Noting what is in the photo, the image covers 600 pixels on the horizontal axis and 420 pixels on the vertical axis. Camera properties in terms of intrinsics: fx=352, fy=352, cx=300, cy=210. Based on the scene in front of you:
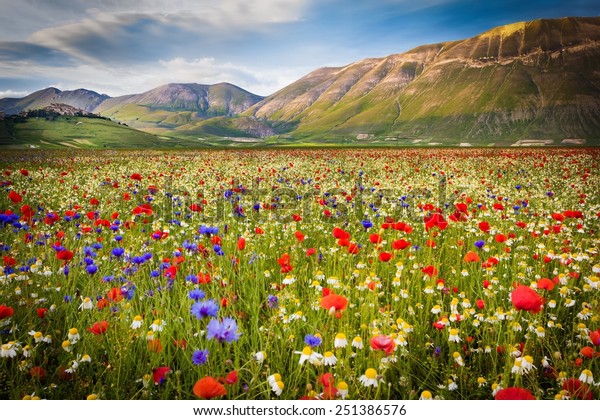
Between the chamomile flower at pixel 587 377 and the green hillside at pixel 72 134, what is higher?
the green hillside at pixel 72 134

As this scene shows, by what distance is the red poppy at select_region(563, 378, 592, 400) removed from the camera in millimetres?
2295

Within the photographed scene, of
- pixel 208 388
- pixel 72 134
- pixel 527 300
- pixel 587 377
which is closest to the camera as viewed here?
pixel 208 388

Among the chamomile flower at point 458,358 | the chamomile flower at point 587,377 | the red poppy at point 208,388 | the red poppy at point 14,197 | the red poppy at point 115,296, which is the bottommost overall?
the chamomile flower at point 458,358

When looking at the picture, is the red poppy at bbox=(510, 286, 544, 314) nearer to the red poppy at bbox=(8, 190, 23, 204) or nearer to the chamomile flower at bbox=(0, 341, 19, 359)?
the chamomile flower at bbox=(0, 341, 19, 359)

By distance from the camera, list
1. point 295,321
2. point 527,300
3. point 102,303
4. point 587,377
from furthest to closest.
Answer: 1. point 295,321
2. point 102,303
3. point 587,377
4. point 527,300

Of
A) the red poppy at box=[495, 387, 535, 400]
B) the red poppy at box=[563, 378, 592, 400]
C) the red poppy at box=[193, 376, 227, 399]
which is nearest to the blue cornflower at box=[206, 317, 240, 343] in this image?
the red poppy at box=[193, 376, 227, 399]

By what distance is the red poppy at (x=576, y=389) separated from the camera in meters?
2.29

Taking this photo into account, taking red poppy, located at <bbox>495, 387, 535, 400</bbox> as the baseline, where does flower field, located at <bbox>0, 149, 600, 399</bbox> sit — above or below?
below

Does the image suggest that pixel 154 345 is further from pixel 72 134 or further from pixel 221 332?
pixel 72 134

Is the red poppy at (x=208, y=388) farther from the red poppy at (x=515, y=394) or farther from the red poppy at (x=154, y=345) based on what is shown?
the red poppy at (x=515, y=394)

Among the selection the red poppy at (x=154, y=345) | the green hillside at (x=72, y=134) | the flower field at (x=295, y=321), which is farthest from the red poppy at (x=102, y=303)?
the green hillside at (x=72, y=134)

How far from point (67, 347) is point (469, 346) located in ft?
11.2

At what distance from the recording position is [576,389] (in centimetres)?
234

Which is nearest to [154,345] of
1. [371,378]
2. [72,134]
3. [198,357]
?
[198,357]
